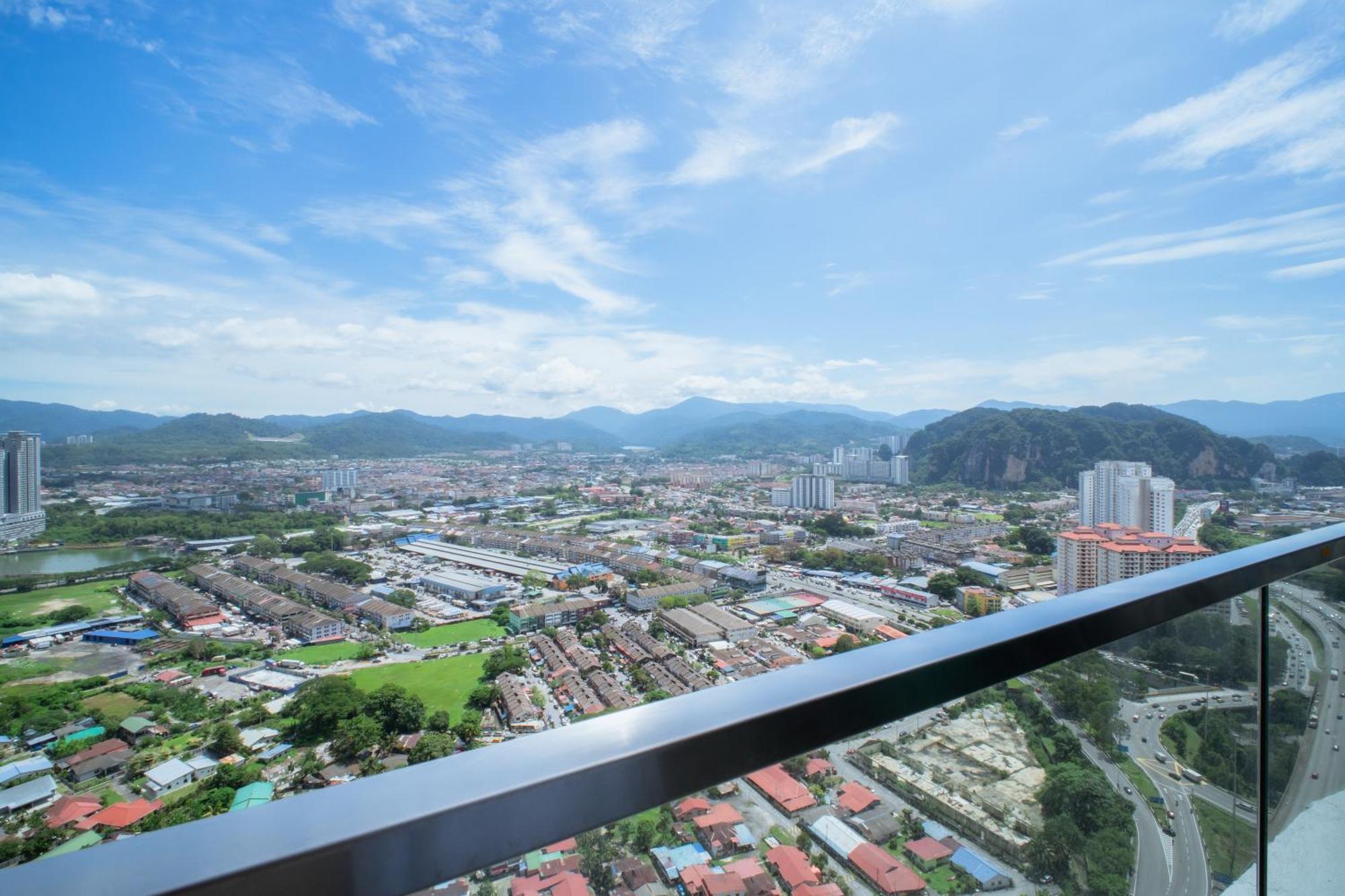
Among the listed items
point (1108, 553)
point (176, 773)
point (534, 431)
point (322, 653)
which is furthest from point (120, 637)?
point (534, 431)

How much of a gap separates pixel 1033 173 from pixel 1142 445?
343 cm

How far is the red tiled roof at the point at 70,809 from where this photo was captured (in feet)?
3.13

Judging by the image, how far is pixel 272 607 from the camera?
2.24 metres

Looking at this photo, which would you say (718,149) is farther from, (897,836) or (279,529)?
(897,836)

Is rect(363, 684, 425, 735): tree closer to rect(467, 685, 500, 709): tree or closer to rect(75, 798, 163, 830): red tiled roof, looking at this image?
rect(467, 685, 500, 709): tree

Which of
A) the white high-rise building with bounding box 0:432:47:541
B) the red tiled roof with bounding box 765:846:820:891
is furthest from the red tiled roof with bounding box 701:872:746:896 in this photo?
the white high-rise building with bounding box 0:432:47:541

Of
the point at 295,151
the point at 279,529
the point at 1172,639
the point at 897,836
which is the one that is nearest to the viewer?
the point at 897,836

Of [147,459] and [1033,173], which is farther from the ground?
[1033,173]

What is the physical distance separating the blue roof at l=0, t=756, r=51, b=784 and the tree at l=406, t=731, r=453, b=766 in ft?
2.56

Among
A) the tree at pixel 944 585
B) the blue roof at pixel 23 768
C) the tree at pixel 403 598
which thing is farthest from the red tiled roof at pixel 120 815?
the tree at pixel 944 585

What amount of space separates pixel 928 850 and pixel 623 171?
3.72 m

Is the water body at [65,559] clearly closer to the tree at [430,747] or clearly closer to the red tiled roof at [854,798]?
the tree at [430,747]

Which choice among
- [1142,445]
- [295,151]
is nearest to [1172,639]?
[295,151]

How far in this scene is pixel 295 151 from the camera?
2182 millimetres
